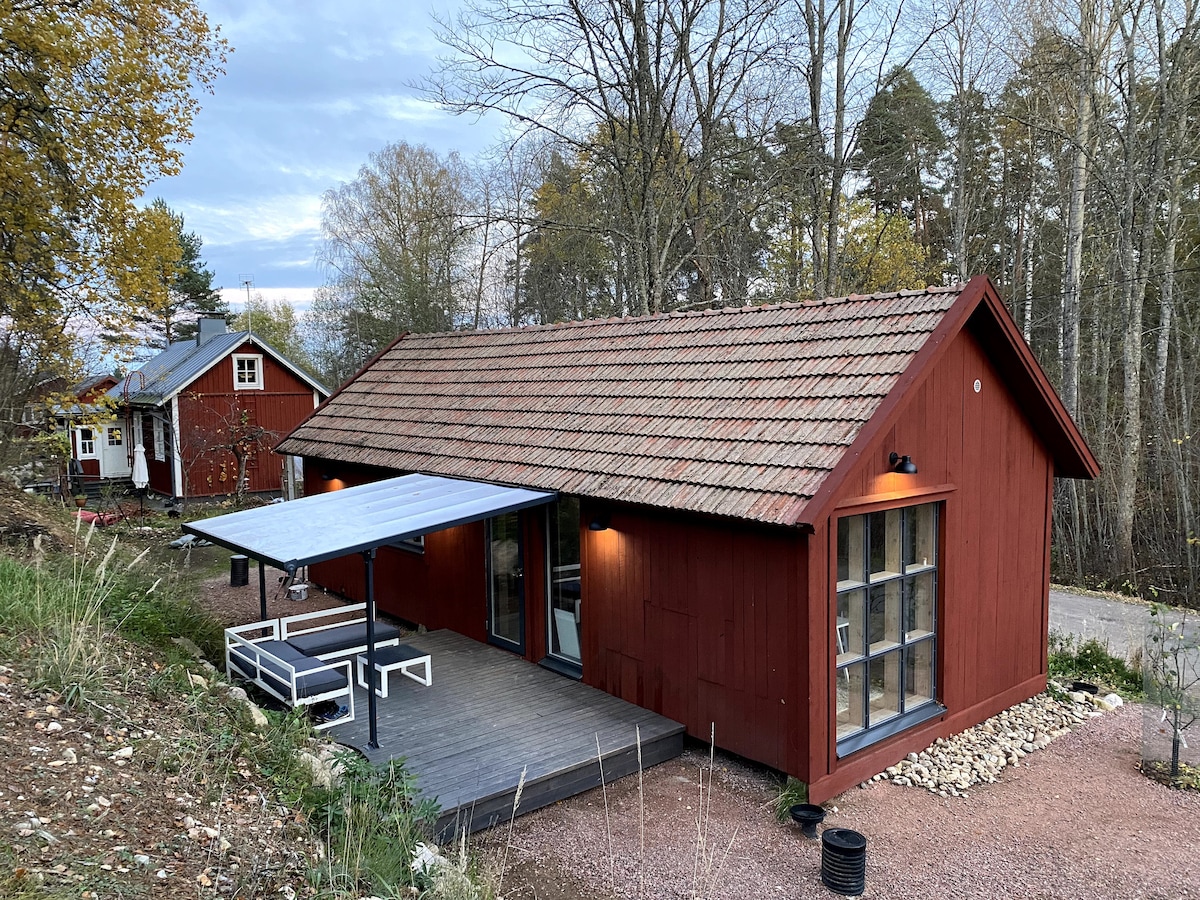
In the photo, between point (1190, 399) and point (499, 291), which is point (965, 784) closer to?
point (1190, 399)

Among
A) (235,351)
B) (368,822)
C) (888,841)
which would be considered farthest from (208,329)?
(888,841)

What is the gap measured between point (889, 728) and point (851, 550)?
5.32 feet

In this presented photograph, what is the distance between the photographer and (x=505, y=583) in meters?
8.99

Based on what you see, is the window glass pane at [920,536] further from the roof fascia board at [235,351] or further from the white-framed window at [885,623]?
the roof fascia board at [235,351]

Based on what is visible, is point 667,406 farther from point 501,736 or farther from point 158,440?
point 158,440

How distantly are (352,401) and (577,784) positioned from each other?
335 inches

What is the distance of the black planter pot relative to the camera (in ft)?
18.3

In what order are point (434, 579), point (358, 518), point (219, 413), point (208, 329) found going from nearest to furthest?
point (358, 518)
point (434, 579)
point (219, 413)
point (208, 329)

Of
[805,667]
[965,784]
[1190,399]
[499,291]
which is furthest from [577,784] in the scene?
[499,291]

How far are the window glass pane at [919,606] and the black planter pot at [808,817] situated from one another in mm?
2002

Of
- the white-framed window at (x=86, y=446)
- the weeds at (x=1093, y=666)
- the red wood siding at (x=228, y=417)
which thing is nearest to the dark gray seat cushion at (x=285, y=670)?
the weeds at (x=1093, y=666)

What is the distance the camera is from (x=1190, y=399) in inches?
606

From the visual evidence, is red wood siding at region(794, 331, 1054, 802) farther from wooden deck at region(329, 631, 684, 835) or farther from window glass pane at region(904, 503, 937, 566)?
wooden deck at region(329, 631, 684, 835)

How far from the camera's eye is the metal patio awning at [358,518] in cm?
664
